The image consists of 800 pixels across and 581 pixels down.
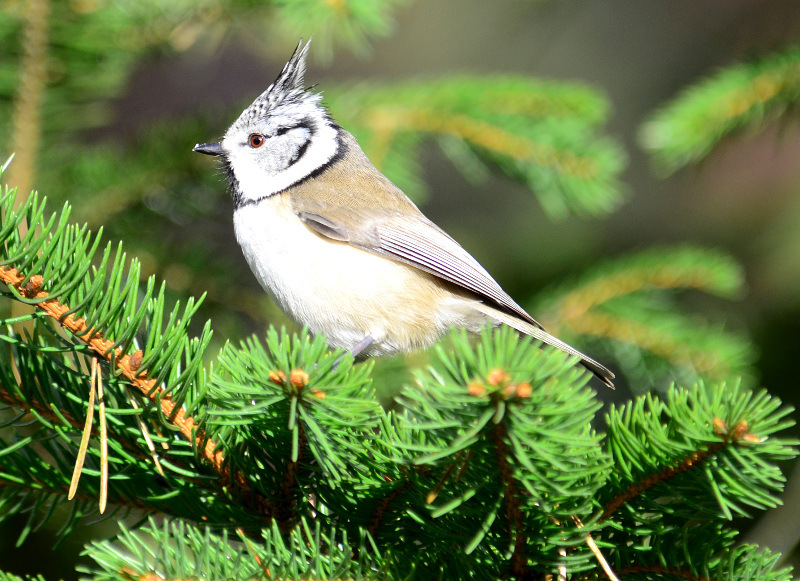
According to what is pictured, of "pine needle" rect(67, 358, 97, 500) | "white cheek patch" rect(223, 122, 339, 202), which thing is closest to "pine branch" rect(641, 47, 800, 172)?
"white cheek patch" rect(223, 122, 339, 202)

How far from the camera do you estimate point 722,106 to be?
2.39 metres

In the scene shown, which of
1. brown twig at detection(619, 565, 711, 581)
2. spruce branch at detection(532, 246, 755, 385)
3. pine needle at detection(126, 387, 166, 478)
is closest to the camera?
brown twig at detection(619, 565, 711, 581)

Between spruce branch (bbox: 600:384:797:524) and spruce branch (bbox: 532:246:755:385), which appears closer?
spruce branch (bbox: 600:384:797:524)

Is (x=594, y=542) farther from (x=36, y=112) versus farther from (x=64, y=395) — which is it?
(x=36, y=112)

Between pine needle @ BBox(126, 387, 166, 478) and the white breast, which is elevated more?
the white breast

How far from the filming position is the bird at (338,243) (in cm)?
218

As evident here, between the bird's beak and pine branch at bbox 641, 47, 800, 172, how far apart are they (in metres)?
1.42

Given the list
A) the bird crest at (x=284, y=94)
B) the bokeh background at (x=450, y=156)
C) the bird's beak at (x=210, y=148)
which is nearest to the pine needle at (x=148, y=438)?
the bokeh background at (x=450, y=156)

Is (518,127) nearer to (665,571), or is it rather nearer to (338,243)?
(338,243)

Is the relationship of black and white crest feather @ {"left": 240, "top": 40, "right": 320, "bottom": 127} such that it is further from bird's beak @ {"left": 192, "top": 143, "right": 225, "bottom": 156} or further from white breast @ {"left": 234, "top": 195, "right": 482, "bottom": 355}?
white breast @ {"left": 234, "top": 195, "right": 482, "bottom": 355}

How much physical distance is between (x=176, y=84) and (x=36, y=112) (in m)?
3.66

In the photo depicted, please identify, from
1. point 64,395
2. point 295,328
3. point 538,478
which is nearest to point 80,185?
point 295,328

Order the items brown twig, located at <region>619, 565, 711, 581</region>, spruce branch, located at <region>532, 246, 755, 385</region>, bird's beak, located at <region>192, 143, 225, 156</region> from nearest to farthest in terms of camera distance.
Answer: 1. brown twig, located at <region>619, 565, 711, 581</region>
2. bird's beak, located at <region>192, 143, 225, 156</region>
3. spruce branch, located at <region>532, 246, 755, 385</region>

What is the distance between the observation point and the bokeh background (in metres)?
2.22
